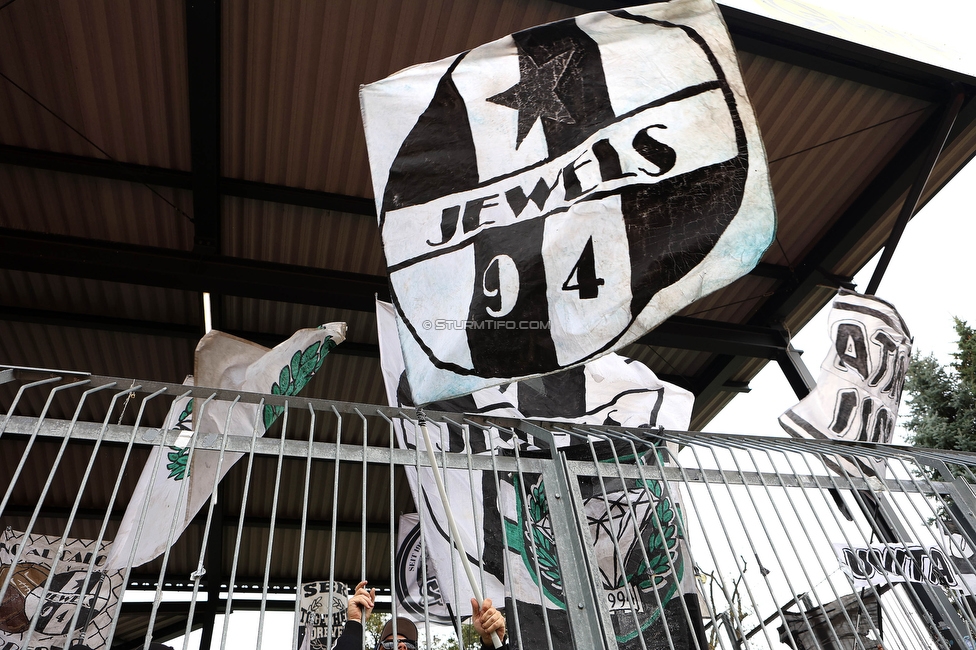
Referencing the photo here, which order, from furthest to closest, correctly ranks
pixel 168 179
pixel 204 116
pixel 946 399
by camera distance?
pixel 946 399 → pixel 168 179 → pixel 204 116

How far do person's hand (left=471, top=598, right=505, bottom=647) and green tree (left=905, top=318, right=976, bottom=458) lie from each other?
12744 millimetres

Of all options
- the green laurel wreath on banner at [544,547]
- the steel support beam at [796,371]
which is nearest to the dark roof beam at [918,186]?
the steel support beam at [796,371]

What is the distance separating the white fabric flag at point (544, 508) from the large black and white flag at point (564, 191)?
36.6 inches

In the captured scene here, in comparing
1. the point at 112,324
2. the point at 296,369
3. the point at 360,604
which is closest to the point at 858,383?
the point at 296,369

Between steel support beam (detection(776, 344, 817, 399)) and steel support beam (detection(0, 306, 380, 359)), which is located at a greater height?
steel support beam (detection(0, 306, 380, 359))

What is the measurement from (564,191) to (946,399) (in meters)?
13.5

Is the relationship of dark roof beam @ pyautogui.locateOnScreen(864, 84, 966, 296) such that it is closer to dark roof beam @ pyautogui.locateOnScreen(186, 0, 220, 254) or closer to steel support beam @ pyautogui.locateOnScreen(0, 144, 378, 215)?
steel support beam @ pyautogui.locateOnScreen(0, 144, 378, 215)

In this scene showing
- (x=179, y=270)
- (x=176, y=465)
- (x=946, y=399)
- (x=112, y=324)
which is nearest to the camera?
(x=176, y=465)

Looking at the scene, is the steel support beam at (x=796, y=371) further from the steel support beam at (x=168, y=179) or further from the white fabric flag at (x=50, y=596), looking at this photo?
the white fabric flag at (x=50, y=596)

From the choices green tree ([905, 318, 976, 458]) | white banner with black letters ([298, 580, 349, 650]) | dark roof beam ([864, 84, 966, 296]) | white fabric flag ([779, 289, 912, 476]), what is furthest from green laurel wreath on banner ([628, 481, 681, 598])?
green tree ([905, 318, 976, 458])

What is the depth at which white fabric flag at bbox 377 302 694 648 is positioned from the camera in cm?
386

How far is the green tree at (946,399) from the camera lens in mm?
12461

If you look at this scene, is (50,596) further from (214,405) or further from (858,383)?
(858,383)

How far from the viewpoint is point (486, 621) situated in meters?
2.29
